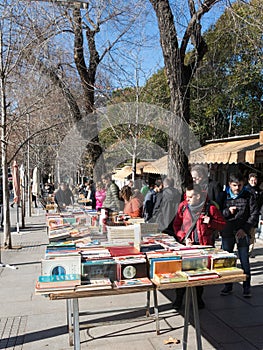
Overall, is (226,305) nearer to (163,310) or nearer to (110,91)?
(163,310)

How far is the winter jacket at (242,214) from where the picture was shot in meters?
4.77

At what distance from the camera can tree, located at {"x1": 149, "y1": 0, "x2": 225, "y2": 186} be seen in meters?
6.84

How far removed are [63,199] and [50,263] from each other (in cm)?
762

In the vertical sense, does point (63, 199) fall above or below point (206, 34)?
below

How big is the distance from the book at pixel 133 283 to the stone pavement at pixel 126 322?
43.8 inches

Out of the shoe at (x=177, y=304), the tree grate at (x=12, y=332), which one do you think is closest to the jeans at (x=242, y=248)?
the shoe at (x=177, y=304)

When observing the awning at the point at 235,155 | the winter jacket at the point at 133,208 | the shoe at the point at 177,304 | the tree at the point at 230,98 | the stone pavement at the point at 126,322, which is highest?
the tree at the point at 230,98

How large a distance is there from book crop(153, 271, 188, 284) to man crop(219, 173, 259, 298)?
6.76ft

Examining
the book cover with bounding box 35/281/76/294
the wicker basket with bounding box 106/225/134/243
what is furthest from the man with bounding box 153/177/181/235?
the book cover with bounding box 35/281/76/294

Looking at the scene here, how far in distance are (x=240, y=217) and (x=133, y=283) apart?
8.02ft

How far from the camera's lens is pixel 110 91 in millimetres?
11172

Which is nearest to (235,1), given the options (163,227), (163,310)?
(163,227)

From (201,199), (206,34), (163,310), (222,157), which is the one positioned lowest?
(163,310)

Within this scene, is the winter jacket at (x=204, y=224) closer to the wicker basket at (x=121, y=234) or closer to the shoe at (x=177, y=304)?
the wicker basket at (x=121, y=234)
